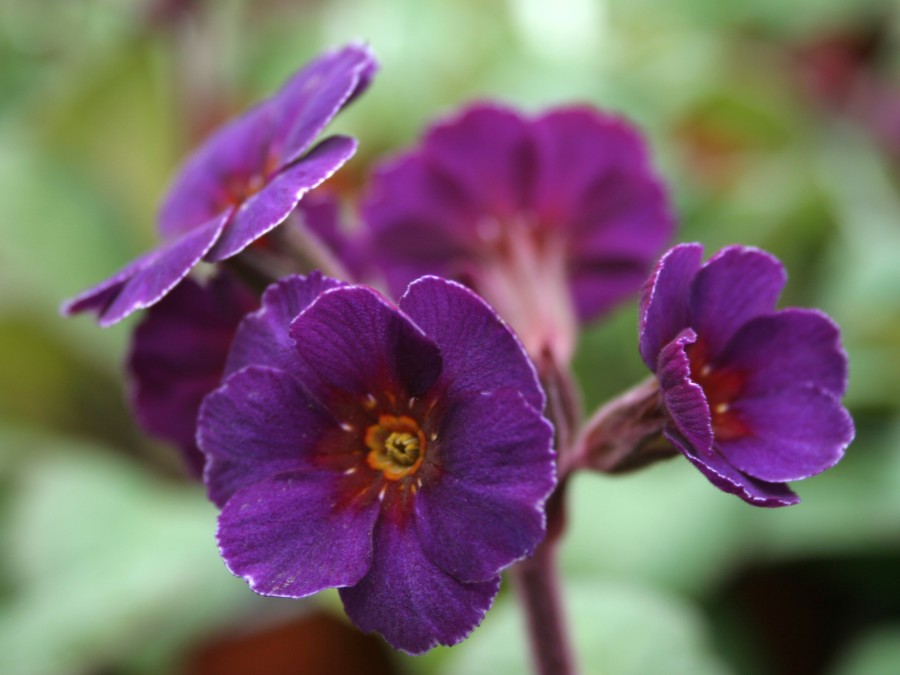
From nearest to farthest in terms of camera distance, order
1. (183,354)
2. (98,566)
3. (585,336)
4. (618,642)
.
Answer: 1. (183,354)
2. (618,642)
3. (98,566)
4. (585,336)

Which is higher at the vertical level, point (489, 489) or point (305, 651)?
point (489, 489)

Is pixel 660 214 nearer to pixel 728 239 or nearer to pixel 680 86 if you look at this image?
A: pixel 728 239

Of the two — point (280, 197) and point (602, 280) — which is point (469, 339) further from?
point (602, 280)

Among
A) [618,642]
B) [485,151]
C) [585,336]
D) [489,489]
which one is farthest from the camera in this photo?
[585,336]

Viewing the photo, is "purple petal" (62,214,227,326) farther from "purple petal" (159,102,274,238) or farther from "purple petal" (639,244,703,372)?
"purple petal" (639,244,703,372)

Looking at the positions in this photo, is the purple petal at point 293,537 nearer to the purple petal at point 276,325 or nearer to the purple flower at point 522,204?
the purple petal at point 276,325

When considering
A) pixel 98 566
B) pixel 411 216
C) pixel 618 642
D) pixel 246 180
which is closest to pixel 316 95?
pixel 246 180

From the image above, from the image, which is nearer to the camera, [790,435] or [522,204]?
[790,435]
